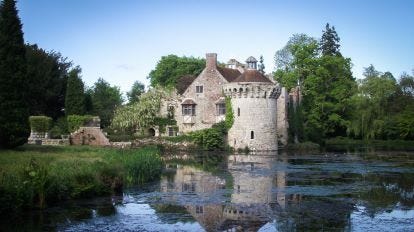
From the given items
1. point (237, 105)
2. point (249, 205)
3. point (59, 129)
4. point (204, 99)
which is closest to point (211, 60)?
point (204, 99)

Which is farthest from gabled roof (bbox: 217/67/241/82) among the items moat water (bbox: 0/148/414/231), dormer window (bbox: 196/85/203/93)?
Result: moat water (bbox: 0/148/414/231)

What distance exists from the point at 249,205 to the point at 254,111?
30.0 metres

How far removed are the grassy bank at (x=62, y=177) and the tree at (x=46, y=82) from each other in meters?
25.4

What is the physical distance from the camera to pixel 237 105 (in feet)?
160

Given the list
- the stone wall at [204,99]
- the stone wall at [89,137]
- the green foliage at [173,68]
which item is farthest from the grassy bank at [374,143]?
the stone wall at [89,137]

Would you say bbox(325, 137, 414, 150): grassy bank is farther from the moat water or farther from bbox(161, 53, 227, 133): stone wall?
the moat water

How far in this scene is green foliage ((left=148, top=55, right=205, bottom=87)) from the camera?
228 ft

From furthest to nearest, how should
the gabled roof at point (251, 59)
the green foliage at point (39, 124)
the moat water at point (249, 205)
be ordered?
the gabled roof at point (251, 59) → the green foliage at point (39, 124) → the moat water at point (249, 205)

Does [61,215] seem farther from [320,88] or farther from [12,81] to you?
[320,88]

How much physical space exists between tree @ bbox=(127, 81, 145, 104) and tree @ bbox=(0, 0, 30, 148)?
168 ft

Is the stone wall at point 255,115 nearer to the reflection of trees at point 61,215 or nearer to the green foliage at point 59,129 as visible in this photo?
the green foliage at point 59,129

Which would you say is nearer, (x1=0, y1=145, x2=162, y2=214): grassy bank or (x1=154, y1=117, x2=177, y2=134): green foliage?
(x1=0, y1=145, x2=162, y2=214): grassy bank

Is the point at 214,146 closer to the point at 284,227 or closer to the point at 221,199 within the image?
the point at 221,199

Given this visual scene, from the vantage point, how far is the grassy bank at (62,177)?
1584 centimetres
